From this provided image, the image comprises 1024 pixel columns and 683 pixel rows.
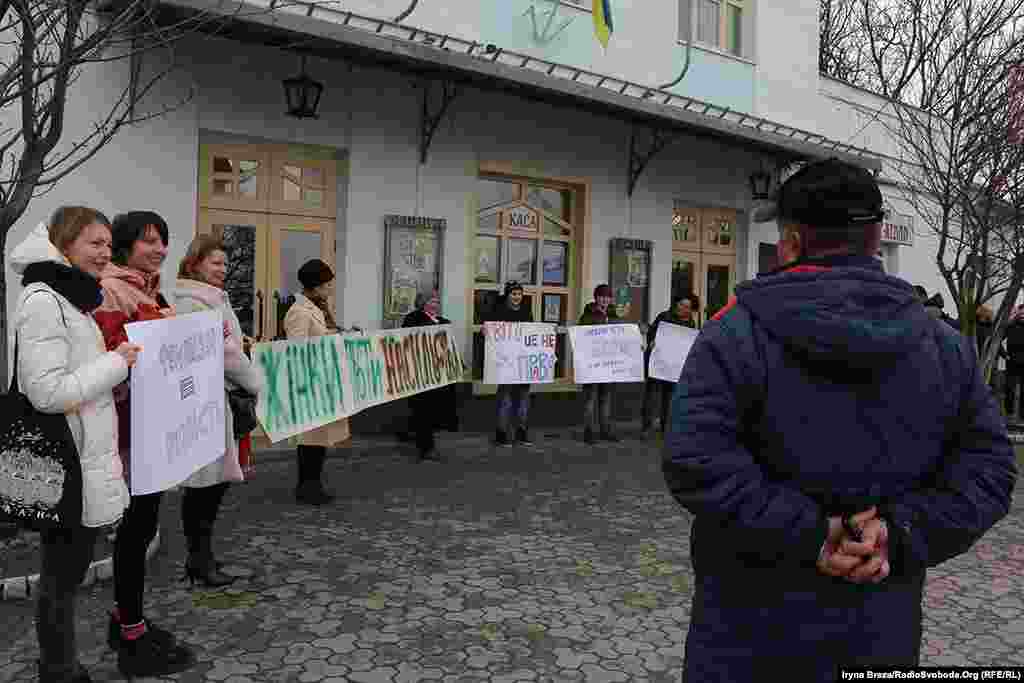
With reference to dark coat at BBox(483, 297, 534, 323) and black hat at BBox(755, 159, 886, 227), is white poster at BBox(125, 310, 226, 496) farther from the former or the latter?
dark coat at BBox(483, 297, 534, 323)

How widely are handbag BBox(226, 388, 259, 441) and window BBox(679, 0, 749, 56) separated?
34.4 feet

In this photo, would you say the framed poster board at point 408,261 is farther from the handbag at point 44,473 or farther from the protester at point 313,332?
the handbag at point 44,473

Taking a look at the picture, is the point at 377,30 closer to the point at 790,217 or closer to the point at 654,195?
the point at 654,195

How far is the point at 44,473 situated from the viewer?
3047 mm

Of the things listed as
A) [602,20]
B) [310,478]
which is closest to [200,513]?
[310,478]

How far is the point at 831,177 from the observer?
179cm

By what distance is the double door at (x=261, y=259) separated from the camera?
8.74m

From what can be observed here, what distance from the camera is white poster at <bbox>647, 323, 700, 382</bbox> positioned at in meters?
10.4

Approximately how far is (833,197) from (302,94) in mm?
7416

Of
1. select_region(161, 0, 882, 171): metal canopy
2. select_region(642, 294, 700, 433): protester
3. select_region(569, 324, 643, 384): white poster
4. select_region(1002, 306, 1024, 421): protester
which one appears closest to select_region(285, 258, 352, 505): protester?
select_region(161, 0, 882, 171): metal canopy

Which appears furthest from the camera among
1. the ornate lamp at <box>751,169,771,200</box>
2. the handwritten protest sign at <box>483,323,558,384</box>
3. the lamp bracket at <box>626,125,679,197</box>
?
the ornate lamp at <box>751,169,771,200</box>

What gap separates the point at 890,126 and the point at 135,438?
Result: 53.7 feet

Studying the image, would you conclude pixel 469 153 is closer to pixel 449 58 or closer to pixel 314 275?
pixel 449 58

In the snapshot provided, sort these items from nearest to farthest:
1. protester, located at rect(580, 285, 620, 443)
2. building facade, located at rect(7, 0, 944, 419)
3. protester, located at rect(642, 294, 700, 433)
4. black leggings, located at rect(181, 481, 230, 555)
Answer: black leggings, located at rect(181, 481, 230, 555)
building facade, located at rect(7, 0, 944, 419)
protester, located at rect(580, 285, 620, 443)
protester, located at rect(642, 294, 700, 433)
